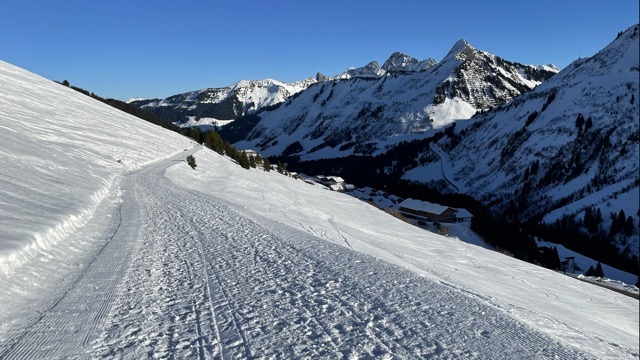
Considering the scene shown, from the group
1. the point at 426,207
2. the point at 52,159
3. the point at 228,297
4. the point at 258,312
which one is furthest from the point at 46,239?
the point at 426,207

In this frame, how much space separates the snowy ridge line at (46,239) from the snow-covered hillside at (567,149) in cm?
10714

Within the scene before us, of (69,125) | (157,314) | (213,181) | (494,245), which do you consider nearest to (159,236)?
(157,314)

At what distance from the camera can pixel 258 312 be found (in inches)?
325

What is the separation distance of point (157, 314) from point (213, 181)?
30.9 metres

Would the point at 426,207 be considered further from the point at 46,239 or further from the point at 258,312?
the point at 258,312

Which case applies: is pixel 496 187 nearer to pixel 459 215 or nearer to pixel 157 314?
pixel 459 215

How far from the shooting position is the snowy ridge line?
1009 centimetres

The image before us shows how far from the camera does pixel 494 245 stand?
223ft

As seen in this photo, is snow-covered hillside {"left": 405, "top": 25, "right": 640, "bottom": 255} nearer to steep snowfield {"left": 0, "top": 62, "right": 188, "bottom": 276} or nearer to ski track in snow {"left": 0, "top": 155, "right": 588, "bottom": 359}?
ski track in snow {"left": 0, "top": 155, "right": 588, "bottom": 359}

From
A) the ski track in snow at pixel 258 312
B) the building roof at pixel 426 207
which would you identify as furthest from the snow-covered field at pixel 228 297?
the building roof at pixel 426 207

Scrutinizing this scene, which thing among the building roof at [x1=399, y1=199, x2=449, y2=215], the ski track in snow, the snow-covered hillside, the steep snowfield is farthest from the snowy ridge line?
the snow-covered hillside

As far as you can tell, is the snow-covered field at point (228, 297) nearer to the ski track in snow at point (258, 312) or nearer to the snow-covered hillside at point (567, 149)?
the ski track in snow at point (258, 312)

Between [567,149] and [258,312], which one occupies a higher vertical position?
[567,149]

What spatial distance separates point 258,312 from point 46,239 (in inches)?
364
